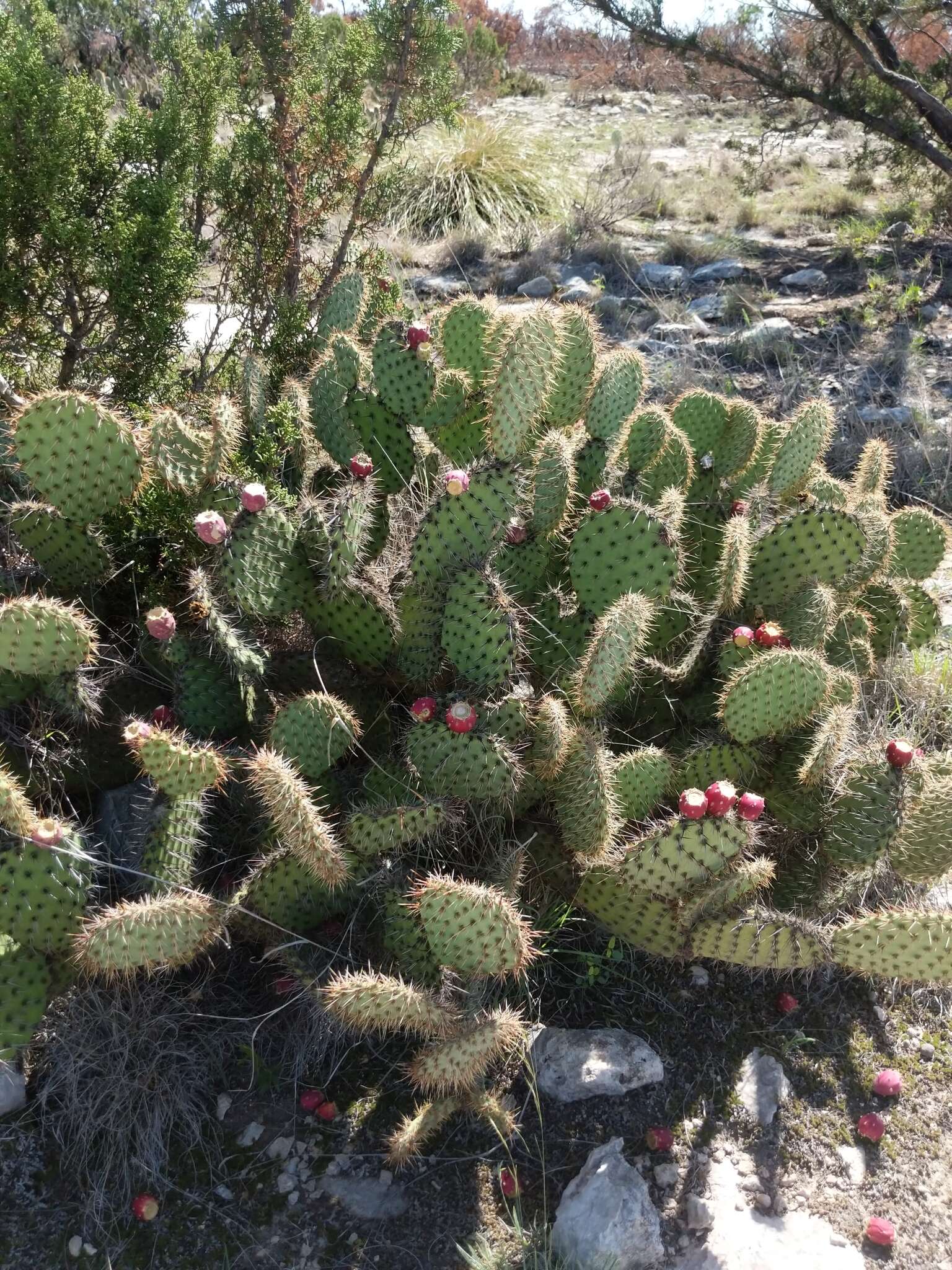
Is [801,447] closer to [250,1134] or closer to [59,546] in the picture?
[59,546]

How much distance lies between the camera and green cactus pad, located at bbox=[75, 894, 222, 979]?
71.7 inches

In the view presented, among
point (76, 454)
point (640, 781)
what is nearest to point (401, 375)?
point (76, 454)

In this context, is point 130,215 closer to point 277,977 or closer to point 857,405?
point 277,977

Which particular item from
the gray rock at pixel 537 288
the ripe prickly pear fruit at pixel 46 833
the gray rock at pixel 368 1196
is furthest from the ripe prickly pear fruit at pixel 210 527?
the gray rock at pixel 537 288

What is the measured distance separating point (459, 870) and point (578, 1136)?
646 mm

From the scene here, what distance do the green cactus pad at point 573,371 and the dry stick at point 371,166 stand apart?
4.73ft

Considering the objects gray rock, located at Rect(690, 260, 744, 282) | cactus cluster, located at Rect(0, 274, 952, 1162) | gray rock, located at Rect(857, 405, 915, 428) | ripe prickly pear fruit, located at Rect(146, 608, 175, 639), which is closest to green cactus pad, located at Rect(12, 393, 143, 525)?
cactus cluster, located at Rect(0, 274, 952, 1162)

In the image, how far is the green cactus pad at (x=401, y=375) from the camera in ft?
9.29

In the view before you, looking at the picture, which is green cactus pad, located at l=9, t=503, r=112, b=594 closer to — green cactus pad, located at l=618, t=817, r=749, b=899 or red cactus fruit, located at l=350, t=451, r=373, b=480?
red cactus fruit, located at l=350, t=451, r=373, b=480

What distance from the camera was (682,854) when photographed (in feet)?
6.83

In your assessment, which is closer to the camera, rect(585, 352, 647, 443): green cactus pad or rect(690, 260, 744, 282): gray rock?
Answer: rect(585, 352, 647, 443): green cactus pad

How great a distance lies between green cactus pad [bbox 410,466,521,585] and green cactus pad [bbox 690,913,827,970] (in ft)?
3.40

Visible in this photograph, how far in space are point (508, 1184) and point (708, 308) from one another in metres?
5.91

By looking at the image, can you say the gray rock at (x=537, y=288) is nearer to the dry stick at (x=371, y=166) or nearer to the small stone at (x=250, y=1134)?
the dry stick at (x=371, y=166)
